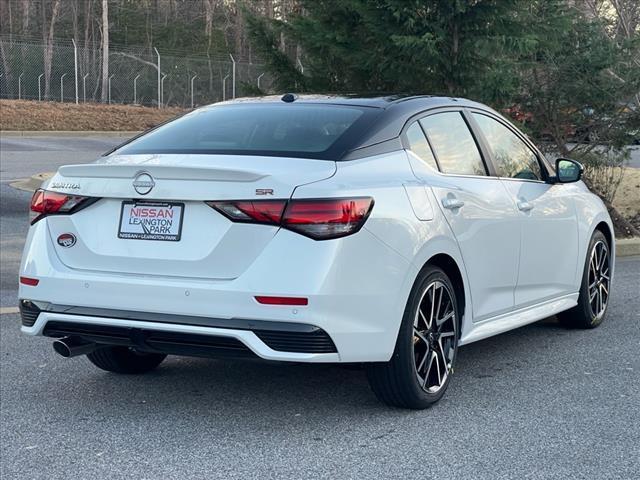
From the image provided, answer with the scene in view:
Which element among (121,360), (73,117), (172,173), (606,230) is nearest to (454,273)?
(172,173)

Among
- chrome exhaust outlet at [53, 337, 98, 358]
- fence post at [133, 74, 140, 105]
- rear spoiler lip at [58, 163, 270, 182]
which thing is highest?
rear spoiler lip at [58, 163, 270, 182]

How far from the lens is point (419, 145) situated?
209 inches

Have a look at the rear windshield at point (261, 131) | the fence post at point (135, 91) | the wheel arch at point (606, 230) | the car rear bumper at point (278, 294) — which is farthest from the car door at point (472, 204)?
the fence post at point (135, 91)

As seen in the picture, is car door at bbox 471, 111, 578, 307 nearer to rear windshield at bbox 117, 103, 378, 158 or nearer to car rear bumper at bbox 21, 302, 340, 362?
rear windshield at bbox 117, 103, 378, 158

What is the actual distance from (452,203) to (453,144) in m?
0.59

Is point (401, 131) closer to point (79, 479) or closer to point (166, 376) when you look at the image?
point (166, 376)

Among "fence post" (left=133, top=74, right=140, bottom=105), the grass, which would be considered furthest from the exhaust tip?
"fence post" (left=133, top=74, right=140, bottom=105)

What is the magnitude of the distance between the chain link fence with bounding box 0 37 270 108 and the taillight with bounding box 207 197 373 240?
34.3 m

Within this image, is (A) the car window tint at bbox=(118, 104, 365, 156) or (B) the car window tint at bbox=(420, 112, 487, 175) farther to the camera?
(B) the car window tint at bbox=(420, 112, 487, 175)

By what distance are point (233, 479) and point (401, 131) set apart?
6.84 feet

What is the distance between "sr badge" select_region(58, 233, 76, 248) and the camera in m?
4.74

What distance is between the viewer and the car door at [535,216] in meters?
6.01

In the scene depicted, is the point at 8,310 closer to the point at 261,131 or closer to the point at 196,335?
the point at 261,131

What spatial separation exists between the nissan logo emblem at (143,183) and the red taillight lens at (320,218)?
0.68 m
